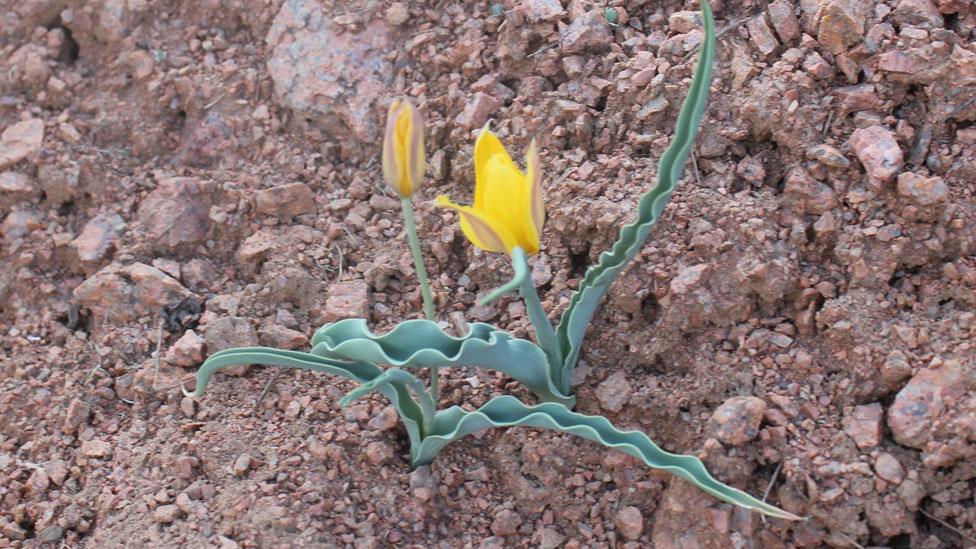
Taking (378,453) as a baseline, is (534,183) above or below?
above

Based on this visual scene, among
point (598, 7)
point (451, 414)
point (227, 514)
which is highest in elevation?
point (598, 7)

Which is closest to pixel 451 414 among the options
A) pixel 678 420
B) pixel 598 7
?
pixel 678 420

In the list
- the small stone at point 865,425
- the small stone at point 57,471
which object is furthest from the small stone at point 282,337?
the small stone at point 865,425

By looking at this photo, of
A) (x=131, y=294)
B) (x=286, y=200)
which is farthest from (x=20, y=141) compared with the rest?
(x=286, y=200)

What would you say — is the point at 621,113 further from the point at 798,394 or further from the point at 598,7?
the point at 798,394

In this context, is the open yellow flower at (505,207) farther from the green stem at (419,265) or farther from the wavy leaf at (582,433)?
the wavy leaf at (582,433)

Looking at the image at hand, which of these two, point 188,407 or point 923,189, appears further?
point 188,407

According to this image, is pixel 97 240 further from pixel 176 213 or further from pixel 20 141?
pixel 20 141
